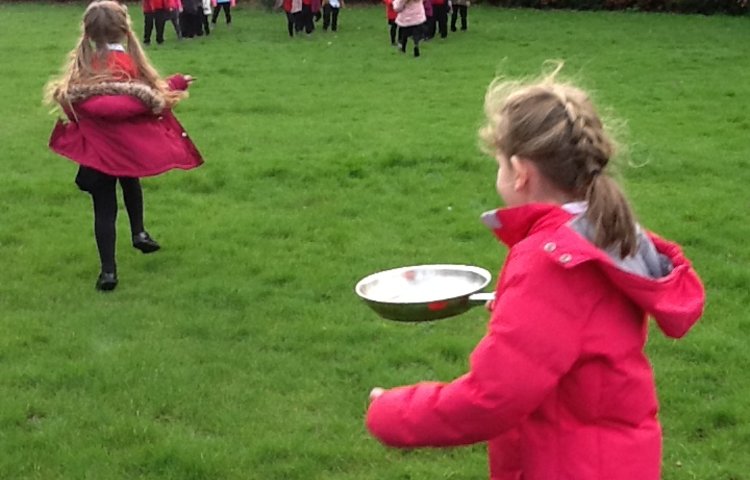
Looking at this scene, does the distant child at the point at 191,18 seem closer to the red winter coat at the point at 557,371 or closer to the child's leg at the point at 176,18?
the child's leg at the point at 176,18

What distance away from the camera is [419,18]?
2002 centimetres

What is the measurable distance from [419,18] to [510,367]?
18.1 meters

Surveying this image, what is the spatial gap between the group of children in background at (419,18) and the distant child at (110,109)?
43.3 ft

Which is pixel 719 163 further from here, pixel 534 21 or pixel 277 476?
pixel 534 21

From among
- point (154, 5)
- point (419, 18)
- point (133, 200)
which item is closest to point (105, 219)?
point (133, 200)

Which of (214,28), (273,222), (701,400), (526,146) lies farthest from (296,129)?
(214,28)

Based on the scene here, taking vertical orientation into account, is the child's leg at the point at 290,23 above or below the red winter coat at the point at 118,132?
below

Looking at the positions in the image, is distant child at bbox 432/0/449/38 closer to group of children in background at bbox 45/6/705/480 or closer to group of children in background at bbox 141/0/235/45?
group of children in background at bbox 141/0/235/45

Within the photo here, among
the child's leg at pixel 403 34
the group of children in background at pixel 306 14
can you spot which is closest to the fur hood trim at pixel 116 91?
the child's leg at pixel 403 34

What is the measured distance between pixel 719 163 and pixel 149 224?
4910 millimetres

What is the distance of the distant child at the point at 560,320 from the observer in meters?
2.45

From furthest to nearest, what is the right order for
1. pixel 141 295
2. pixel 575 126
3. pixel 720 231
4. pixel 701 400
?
pixel 720 231 < pixel 141 295 < pixel 701 400 < pixel 575 126

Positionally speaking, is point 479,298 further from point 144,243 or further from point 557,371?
point 144,243

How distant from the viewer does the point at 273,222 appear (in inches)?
337
